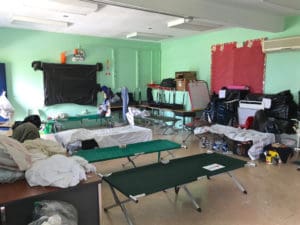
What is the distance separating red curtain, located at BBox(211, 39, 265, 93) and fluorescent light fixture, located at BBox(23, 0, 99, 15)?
371 cm

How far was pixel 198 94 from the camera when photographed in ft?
22.3

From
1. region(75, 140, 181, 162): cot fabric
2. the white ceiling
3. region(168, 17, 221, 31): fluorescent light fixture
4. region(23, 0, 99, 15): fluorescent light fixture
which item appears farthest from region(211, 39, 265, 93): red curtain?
region(23, 0, 99, 15): fluorescent light fixture

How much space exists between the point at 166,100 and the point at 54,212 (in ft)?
22.3

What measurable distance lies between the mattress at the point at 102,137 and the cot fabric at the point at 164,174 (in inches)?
59.0

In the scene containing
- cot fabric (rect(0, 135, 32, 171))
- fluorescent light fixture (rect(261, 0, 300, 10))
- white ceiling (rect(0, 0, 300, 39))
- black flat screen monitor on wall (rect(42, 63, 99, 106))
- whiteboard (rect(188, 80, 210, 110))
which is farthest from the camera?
black flat screen monitor on wall (rect(42, 63, 99, 106))

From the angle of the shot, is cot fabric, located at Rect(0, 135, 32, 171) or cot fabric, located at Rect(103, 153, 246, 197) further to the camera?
cot fabric, located at Rect(103, 153, 246, 197)

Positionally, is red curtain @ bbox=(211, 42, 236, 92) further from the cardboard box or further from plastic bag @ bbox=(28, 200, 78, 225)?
plastic bag @ bbox=(28, 200, 78, 225)

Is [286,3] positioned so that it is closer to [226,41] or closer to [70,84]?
[226,41]

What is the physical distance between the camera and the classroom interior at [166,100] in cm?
259

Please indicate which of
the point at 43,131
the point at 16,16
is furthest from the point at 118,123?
the point at 16,16

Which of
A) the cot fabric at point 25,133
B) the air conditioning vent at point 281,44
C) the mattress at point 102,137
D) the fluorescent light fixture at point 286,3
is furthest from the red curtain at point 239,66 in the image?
the cot fabric at point 25,133

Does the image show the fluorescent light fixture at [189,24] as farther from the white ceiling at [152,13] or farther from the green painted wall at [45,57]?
the green painted wall at [45,57]

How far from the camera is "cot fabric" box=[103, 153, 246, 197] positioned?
233cm

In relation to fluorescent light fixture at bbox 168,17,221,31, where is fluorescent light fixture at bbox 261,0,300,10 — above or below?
above
